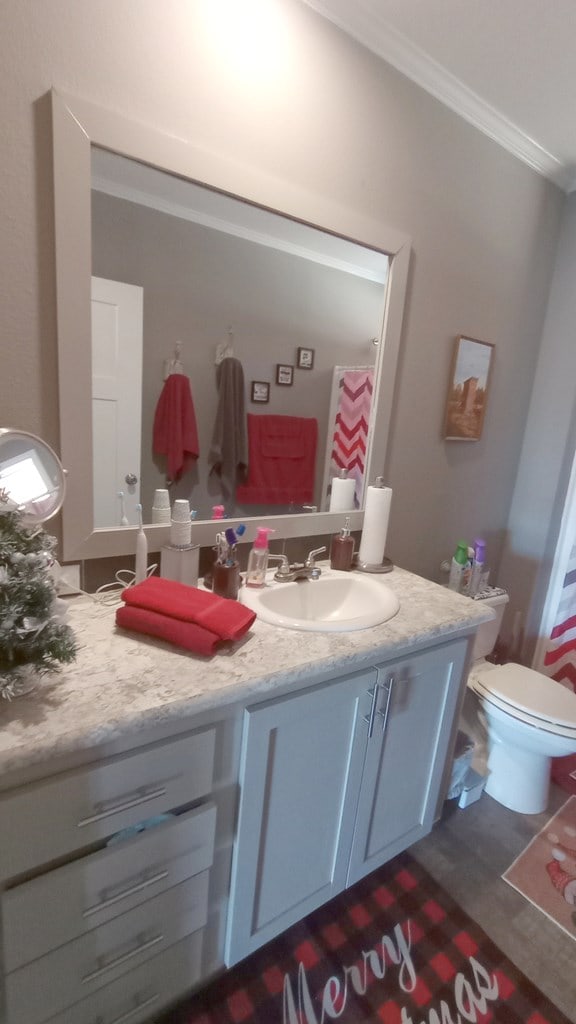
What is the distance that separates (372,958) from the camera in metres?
1.15

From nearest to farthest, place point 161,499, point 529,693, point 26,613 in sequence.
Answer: point 26,613
point 161,499
point 529,693

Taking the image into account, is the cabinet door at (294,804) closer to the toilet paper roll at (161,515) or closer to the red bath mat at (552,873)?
the toilet paper roll at (161,515)

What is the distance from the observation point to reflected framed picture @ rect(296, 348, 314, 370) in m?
1.31

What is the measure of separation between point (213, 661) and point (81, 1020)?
2.21ft

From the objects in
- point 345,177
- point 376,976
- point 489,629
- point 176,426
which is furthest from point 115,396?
point 489,629

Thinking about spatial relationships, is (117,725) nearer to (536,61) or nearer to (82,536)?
(82,536)

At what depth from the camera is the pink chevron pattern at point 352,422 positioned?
4.67 feet

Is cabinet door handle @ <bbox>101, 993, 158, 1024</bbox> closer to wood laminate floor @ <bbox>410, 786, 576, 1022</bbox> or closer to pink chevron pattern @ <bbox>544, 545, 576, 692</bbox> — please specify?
wood laminate floor @ <bbox>410, 786, 576, 1022</bbox>

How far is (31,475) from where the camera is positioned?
0.92 metres

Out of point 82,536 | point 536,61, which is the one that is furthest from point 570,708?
point 536,61

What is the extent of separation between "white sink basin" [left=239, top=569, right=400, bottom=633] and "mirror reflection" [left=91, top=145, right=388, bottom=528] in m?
0.24

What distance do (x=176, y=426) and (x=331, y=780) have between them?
904 millimetres

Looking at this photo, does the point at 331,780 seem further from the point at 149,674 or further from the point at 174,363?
the point at 174,363

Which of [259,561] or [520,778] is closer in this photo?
[259,561]
